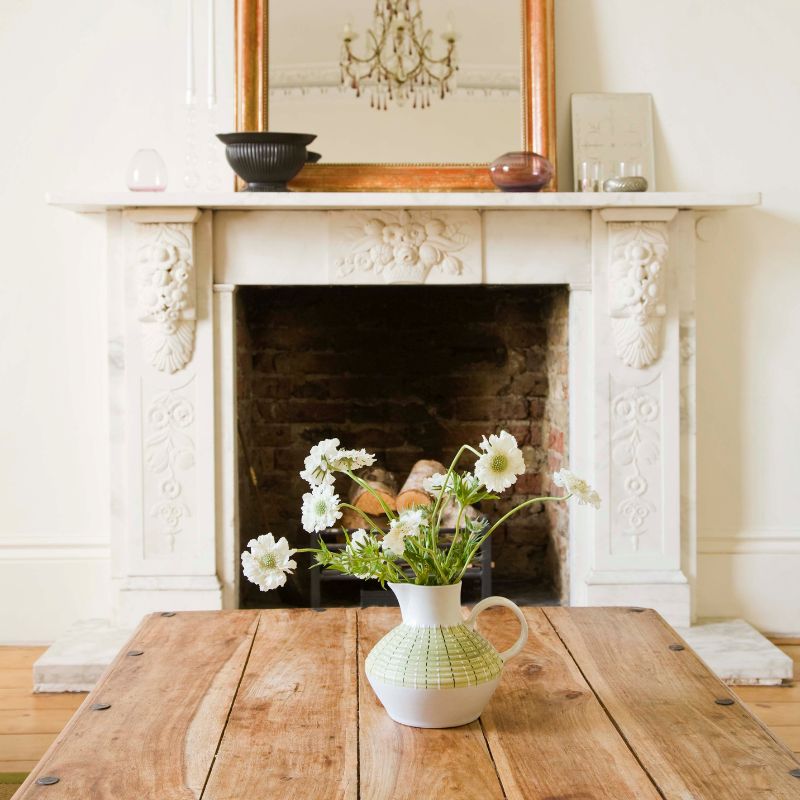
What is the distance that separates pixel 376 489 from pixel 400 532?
6.61 feet

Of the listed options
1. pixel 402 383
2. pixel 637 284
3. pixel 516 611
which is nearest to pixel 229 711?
pixel 516 611

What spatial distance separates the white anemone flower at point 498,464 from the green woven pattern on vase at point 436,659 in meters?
0.22

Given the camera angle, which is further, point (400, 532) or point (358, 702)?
point (358, 702)

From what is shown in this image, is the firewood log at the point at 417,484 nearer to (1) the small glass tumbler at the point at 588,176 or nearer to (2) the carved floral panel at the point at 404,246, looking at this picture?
(2) the carved floral panel at the point at 404,246

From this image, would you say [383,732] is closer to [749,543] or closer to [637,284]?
[637,284]

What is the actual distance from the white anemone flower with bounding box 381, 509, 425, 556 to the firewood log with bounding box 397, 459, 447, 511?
6.40 ft

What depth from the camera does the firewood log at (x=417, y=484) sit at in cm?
348

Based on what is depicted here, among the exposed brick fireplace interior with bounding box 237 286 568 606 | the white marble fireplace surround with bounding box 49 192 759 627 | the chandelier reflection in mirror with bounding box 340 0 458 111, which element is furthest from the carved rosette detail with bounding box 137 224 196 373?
the chandelier reflection in mirror with bounding box 340 0 458 111

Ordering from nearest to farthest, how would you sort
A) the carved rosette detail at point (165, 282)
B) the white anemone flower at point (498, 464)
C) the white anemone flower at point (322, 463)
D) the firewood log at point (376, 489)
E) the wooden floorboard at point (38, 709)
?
the white anemone flower at point (498, 464), the white anemone flower at point (322, 463), the wooden floorboard at point (38, 709), the carved rosette detail at point (165, 282), the firewood log at point (376, 489)

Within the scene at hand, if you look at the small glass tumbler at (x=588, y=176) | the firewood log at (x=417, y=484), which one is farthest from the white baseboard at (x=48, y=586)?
the small glass tumbler at (x=588, y=176)

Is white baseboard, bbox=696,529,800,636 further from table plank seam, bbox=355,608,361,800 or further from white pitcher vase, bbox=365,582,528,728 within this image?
white pitcher vase, bbox=365,582,528,728

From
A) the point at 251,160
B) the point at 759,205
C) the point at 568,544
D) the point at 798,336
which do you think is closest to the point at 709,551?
the point at 568,544

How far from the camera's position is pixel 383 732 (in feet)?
4.86

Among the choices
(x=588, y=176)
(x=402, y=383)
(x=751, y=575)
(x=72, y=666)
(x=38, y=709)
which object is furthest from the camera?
(x=402, y=383)
